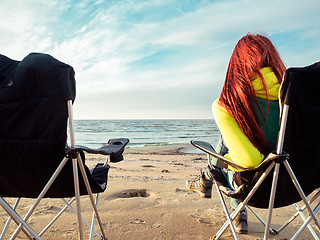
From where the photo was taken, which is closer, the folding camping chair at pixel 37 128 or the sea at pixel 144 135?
the folding camping chair at pixel 37 128

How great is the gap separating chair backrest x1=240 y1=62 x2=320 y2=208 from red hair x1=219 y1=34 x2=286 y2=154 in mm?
198

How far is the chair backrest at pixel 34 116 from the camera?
1.47 m

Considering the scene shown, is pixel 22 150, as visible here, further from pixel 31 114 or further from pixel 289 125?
pixel 289 125

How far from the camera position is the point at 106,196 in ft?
10.5

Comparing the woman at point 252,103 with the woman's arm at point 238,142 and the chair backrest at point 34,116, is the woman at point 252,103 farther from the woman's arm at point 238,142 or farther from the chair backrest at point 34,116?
the chair backrest at point 34,116

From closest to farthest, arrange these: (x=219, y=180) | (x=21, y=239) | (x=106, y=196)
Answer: (x=219, y=180)
(x=21, y=239)
(x=106, y=196)

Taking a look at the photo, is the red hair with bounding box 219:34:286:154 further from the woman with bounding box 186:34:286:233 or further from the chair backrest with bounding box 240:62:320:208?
the chair backrest with bounding box 240:62:320:208

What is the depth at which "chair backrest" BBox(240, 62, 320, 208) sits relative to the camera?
54.2 inches

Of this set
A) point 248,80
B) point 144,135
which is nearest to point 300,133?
point 248,80

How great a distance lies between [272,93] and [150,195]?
2.28 metres

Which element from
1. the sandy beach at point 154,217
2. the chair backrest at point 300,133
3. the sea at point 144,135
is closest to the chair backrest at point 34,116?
the sandy beach at point 154,217

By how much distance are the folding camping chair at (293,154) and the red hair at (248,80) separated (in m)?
0.19

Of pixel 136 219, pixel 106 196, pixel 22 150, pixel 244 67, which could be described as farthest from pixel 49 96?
pixel 106 196

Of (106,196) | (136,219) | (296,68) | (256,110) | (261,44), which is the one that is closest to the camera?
(296,68)
